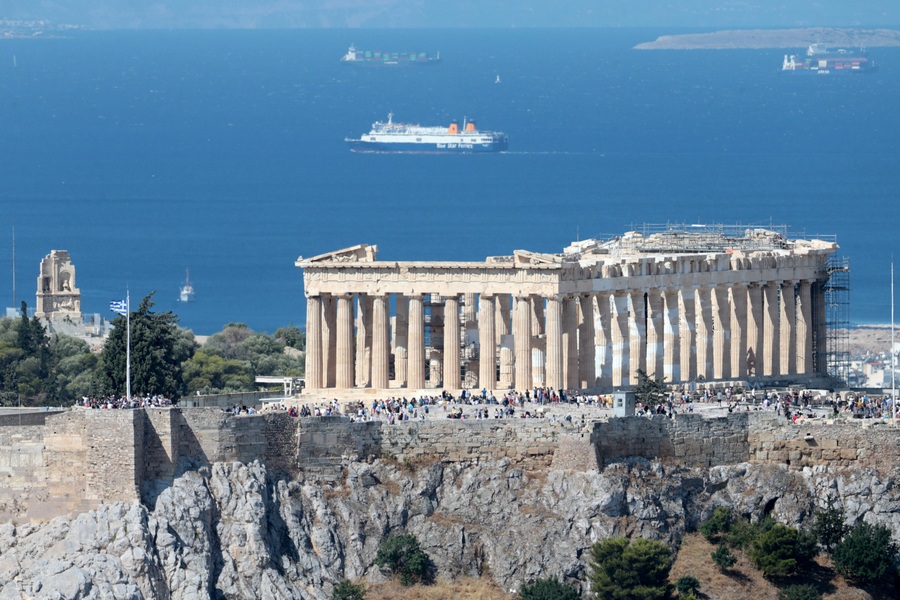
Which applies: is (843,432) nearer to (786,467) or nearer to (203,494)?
(786,467)

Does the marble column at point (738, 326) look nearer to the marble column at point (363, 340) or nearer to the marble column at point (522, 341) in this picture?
the marble column at point (522, 341)

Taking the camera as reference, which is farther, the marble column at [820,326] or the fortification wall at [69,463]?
the marble column at [820,326]

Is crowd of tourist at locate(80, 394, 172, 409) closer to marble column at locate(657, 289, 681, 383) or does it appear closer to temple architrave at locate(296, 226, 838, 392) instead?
temple architrave at locate(296, 226, 838, 392)

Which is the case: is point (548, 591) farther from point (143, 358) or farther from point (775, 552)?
point (143, 358)

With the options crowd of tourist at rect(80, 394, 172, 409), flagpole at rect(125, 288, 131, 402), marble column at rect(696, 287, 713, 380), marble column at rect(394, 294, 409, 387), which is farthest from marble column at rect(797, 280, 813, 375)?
crowd of tourist at rect(80, 394, 172, 409)

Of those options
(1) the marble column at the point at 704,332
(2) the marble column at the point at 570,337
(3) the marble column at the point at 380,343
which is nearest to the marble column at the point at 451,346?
(3) the marble column at the point at 380,343

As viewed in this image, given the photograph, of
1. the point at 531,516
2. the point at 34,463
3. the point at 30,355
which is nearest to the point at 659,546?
the point at 531,516

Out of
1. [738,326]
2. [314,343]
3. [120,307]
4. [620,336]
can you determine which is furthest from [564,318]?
[120,307]
